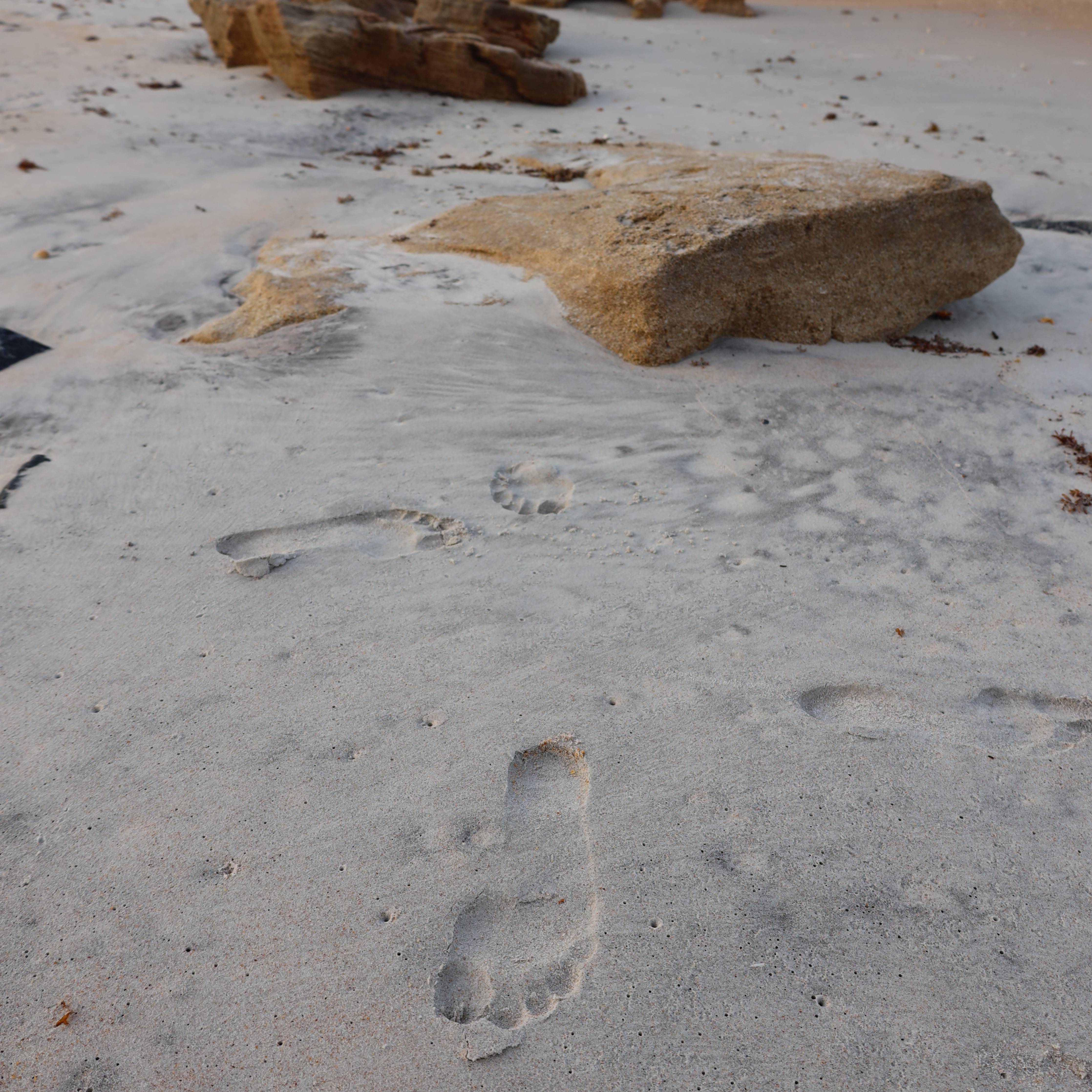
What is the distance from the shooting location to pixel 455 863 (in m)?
1.64

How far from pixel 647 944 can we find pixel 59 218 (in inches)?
198

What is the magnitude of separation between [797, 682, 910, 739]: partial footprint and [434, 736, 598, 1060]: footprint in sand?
67 cm

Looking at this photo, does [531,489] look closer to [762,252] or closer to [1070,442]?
[762,252]

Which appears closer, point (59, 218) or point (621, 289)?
point (621, 289)

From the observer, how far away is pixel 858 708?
6.57 feet

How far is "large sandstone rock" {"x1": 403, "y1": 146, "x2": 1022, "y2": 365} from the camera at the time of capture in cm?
335

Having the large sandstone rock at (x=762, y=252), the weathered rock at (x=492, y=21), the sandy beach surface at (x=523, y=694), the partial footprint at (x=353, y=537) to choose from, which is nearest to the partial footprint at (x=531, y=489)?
the sandy beach surface at (x=523, y=694)

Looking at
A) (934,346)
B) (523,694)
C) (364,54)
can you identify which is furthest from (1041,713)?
(364,54)

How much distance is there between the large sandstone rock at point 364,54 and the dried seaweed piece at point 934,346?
4.92 m

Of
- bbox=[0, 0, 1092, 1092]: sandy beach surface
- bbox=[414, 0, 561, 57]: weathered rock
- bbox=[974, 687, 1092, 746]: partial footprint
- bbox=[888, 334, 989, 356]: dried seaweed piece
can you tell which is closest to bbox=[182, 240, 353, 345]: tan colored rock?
bbox=[0, 0, 1092, 1092]: sandy beach surface

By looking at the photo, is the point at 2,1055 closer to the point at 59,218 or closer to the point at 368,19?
the point at 59,218

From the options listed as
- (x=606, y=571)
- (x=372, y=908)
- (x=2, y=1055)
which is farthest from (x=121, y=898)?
(x=606, y=571)

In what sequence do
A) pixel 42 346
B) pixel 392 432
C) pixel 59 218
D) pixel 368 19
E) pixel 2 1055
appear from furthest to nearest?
pixel 368 19 < pixel 59 218 < pixel 42 346 < pixel 392 432 < pixel 2 1055

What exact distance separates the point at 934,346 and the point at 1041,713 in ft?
7.29
